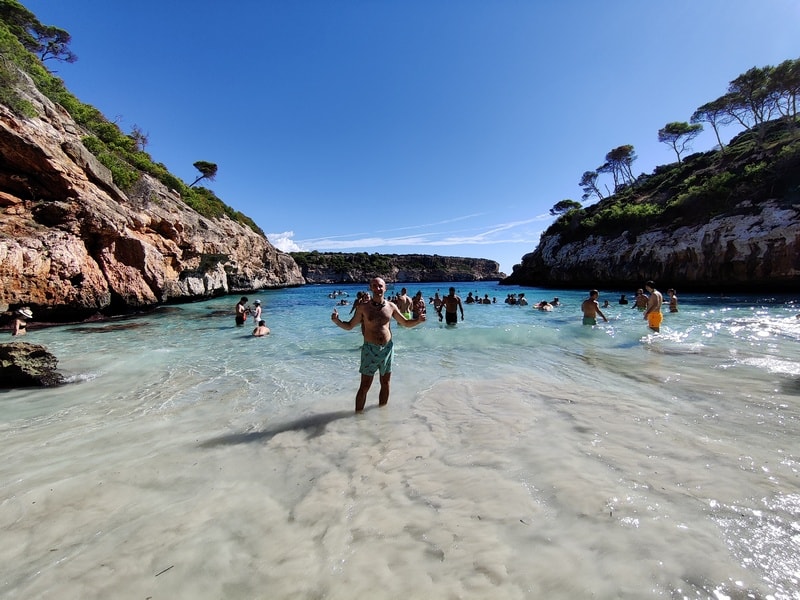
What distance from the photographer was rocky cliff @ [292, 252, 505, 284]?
10344 centimetres

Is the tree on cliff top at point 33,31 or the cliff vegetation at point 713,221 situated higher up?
the tree on cliff top at point 33,31

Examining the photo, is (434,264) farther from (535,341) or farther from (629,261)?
(535,341)

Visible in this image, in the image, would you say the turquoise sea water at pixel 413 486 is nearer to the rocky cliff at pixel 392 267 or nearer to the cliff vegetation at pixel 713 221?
the cliff vegetation at pixel 713 221

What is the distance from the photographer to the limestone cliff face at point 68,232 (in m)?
13.0

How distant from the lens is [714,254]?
25953mm

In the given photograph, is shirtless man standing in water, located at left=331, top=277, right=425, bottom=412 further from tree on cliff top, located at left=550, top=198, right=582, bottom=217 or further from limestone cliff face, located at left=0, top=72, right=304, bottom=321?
tree on cliff top, located at left=550, top=198, right=582, bottom=217

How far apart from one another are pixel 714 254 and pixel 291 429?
33644 millimetres

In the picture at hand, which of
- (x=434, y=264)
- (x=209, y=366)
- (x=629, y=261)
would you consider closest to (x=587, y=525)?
(x=209, y=366)

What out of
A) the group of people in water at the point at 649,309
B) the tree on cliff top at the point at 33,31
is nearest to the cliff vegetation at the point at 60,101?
the tree on cliff top at the point at 33,31

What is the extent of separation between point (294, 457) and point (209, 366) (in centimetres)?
527

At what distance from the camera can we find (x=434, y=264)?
13088cm

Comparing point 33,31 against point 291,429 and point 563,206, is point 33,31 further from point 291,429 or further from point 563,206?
point 563,206

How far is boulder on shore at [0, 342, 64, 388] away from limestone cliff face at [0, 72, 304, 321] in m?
8.92

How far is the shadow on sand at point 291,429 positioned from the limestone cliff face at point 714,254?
A: 102ft
